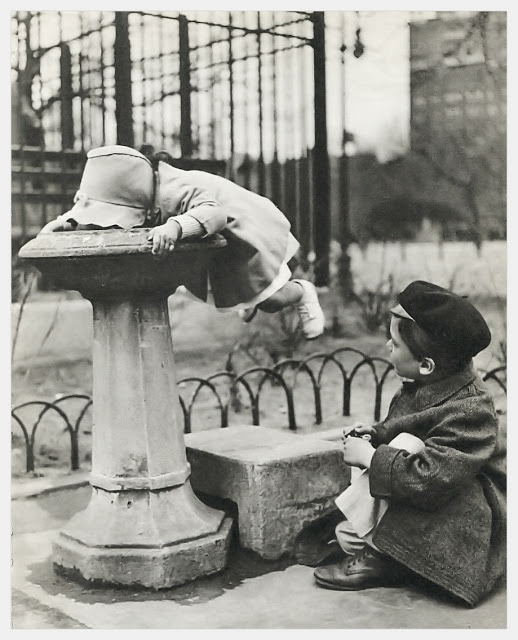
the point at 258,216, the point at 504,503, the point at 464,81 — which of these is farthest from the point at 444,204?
the point at 504,503

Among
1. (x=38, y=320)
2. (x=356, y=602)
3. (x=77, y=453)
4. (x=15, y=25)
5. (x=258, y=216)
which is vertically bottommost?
(x=356, y=602)

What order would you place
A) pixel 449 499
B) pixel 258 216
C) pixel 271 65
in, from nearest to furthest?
pixel 449 499, pixel 258 216, pixel 271 65

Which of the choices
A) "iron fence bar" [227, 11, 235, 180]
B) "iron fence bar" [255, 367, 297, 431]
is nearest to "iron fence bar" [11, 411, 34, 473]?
"iron fence bar" [255, 367, 297, 431]

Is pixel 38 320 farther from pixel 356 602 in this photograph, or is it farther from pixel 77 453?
pixel 356 602

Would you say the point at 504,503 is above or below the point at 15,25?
below

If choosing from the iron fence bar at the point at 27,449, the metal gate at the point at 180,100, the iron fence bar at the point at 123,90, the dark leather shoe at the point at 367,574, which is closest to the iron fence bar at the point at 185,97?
the metal gate at the point at 180,100

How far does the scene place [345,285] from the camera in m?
5.04

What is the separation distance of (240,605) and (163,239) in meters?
1.28

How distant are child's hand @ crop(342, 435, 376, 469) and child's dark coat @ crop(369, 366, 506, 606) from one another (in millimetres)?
65

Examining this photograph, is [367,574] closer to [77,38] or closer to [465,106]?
[465,106]

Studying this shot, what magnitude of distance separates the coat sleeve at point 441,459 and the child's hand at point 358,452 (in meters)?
0.06

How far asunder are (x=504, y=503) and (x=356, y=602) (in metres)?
0.62

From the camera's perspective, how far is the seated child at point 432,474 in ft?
9.33

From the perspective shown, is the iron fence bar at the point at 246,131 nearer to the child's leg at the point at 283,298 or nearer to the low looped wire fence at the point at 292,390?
the low looped wire fence at the point at 292,390
